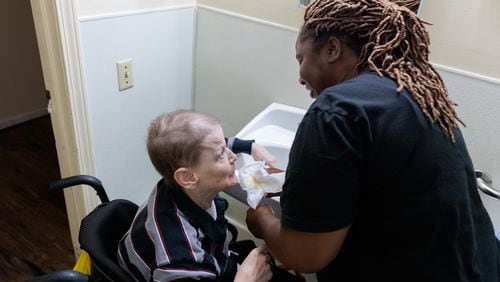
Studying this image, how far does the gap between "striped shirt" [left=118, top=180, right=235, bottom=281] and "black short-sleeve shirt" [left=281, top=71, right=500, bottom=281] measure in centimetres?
32

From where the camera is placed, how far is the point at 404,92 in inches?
26.1

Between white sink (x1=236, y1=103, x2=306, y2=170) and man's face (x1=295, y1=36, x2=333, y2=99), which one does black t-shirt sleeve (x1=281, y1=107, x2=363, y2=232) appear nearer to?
man's face (x1=295, y1=36, x2=333, y2=99)

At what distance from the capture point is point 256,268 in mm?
964

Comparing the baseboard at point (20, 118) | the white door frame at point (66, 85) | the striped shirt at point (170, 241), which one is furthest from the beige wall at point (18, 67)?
the striped shirt at point (170, 241)

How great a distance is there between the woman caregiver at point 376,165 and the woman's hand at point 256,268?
0.18 metres

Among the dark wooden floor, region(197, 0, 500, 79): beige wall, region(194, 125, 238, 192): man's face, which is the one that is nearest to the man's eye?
region(194, 125, 238, 192): man's face

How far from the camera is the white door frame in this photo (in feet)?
3.55

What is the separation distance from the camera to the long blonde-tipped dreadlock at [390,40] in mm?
700

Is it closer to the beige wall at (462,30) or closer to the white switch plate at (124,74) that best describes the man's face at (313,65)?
the beige wall at (462,30)

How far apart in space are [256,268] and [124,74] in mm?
844

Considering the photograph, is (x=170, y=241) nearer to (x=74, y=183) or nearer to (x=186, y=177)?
(x=186, y=177)

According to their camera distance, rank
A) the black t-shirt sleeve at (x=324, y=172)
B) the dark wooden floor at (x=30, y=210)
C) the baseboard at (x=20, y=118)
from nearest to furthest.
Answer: the black t-shirt sleeve at (x=324, y=172) < the dark wooden floor at (x=30, y=210) < the baseboard at (x=20, y=118)

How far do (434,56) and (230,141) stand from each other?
71cm

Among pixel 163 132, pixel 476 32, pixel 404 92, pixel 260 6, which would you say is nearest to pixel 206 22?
pixel 260 6
